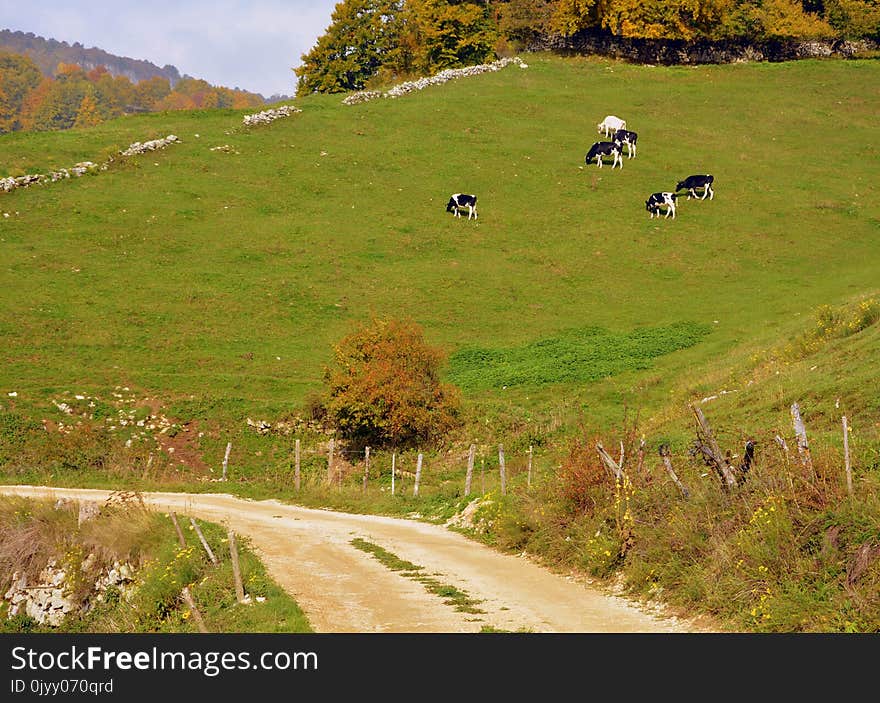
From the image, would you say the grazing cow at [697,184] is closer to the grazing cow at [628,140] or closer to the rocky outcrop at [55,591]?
the grazing cow at [628,140]

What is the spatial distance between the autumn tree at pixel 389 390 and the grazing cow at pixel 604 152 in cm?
3429

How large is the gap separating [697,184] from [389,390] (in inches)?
1415

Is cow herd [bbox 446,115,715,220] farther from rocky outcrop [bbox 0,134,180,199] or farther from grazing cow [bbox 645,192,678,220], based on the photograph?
rocky outcrop [bbox 0,134,180,199]

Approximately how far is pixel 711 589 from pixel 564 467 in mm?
5387

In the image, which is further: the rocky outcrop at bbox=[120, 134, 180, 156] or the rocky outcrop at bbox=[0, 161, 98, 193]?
the rocky outcrop at bbox=[120, 134, 180, 156]

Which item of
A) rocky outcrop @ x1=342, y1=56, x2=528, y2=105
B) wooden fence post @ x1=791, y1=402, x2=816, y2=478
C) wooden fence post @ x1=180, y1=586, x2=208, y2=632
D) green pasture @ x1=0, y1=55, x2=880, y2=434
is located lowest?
wooden fence post @ x1=180, y1=586, x2=208, y2=632

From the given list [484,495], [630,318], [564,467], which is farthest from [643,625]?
[630,318]

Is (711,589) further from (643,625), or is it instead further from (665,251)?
(665,251)

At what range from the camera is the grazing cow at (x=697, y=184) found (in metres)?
61.7

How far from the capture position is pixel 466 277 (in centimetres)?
5181

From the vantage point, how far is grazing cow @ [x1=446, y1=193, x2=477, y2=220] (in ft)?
193

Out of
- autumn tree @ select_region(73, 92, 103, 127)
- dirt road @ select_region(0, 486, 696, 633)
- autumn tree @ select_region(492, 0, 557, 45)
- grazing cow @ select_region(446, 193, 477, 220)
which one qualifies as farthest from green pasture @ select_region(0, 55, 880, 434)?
autumn tree @ select_region(73, 92, 103, 127)

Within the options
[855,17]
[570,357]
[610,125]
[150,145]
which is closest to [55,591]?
[570,357]

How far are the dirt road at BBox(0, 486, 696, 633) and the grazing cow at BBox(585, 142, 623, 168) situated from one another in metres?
47.4
